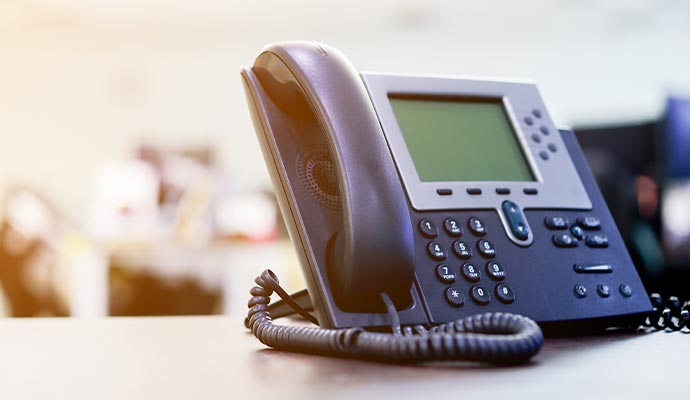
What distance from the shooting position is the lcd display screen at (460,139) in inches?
20.5

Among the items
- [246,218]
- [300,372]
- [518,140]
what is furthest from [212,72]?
[300,372]

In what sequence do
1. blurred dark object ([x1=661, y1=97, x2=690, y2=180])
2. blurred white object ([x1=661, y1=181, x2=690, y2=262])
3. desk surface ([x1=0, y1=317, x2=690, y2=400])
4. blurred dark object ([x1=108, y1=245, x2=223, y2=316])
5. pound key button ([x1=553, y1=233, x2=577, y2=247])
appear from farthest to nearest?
blurred dark object ([x1=108, y1=245, x2=223, y2=316])
blurred white object ([x1=661, y1=181, x2=690, y2=262])
blurred dark object ([x1=661, y1=97, x2=690, y2=180])
pound key button ([x1=553, y1=233, x2=577, y2=247])
desk surface ([x1=0, y1=317, x2=690, y2=400])

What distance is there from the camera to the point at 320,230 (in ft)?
1.42

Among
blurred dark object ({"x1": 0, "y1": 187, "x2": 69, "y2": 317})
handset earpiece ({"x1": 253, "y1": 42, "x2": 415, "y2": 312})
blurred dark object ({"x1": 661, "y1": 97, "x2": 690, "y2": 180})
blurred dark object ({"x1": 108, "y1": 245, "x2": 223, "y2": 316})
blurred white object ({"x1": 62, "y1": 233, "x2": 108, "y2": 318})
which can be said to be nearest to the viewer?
handset earpiece ({"x1": 253, "y1": 42, "x2": 415, "y2": 312})

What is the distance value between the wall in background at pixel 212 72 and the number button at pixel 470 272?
15.4ft

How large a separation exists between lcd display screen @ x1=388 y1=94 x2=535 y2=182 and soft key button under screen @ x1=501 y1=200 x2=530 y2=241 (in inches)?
1.3

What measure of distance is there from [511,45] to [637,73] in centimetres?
91

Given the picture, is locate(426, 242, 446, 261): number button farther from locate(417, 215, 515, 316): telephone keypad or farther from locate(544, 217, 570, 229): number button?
locate(544, 217, 570, 229): number button

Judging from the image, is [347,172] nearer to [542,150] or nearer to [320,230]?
[320,230]

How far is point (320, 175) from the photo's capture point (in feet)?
1.49

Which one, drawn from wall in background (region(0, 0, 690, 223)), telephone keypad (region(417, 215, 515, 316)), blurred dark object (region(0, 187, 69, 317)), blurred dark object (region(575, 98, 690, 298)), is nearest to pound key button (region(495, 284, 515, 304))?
telephone keypad (region(417, 215, 515, 316))

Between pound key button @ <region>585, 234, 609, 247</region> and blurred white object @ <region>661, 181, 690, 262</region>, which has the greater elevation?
pound key button @ <region>585, 234, 609, 247</region>

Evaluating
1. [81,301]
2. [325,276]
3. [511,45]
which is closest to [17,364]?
[325,276]

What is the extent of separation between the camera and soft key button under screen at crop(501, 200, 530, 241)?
0.49 meters
